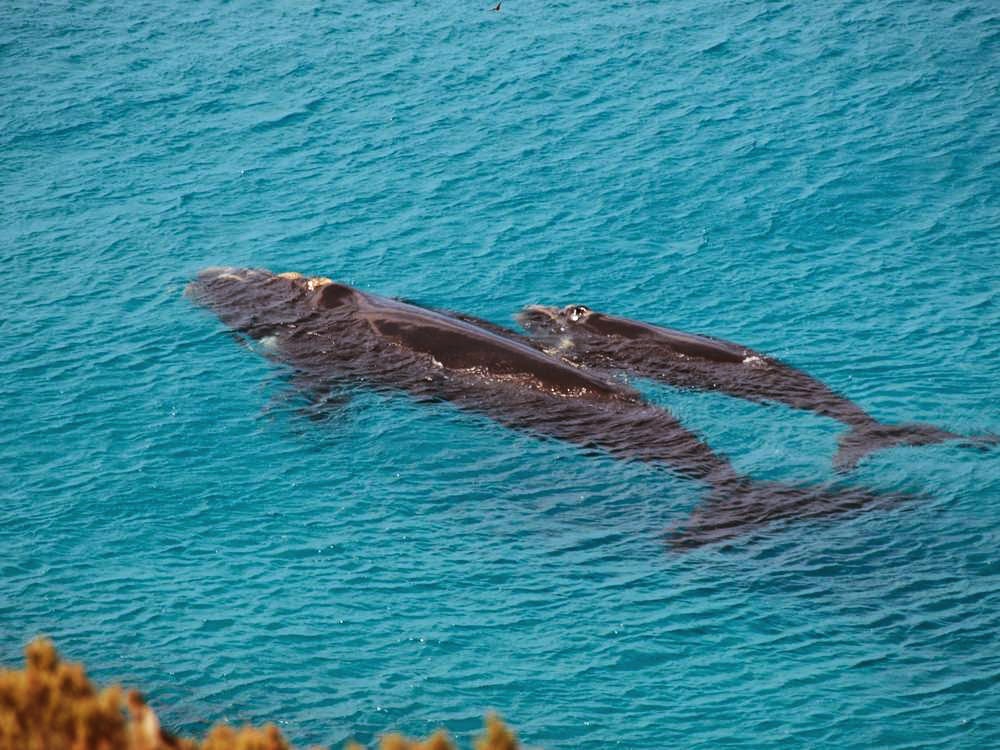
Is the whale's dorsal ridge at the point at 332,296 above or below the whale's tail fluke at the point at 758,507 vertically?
above

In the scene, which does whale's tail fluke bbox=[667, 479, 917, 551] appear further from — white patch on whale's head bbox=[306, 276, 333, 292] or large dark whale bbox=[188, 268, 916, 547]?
white patch on whale's head bbox=[306, 276, 333, 292]

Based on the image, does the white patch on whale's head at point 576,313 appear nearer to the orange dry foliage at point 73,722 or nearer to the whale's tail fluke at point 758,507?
the whale's tail fluke at point 758,507

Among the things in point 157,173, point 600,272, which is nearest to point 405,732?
point 600,272

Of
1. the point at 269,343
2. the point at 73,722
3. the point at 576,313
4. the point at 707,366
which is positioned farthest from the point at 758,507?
the point at 73,722

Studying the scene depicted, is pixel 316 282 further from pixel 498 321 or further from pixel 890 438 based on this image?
pixel 890 438

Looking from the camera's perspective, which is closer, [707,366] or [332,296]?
[707,366]

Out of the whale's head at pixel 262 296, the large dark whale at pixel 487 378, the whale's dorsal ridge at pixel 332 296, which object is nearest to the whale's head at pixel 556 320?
the large dark whale at pixel 487 378
